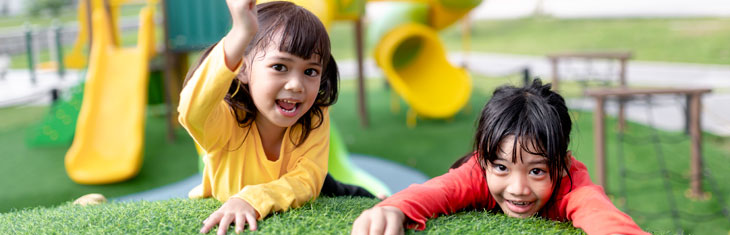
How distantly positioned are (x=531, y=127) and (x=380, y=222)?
1.54 feet

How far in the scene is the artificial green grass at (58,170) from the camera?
5.20m

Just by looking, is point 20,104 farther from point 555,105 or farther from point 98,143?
point 555,105

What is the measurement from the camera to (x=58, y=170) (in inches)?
232

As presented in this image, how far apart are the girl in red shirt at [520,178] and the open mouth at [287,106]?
0.42 m

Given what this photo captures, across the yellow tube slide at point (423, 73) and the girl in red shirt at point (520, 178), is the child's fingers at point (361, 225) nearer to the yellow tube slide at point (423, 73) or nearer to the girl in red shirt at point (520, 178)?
the girl in red shirt at point (520, 178)

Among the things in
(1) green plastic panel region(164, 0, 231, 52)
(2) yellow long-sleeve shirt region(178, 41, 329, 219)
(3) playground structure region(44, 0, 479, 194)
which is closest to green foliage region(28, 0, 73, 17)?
(3) playground structure region(44, 0, 479, 194)

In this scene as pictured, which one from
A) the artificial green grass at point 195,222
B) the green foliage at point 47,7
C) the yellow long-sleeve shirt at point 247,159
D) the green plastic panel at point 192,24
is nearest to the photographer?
the artificial green grass at point 195,222

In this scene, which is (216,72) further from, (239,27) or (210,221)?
(210,221)

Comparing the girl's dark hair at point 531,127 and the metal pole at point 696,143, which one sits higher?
the girl's dark hair at point 531,127

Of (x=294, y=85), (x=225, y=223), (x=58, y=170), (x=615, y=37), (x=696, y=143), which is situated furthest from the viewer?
(x=615, y=37)

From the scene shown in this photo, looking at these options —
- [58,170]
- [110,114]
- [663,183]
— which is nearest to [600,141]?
[663,183]

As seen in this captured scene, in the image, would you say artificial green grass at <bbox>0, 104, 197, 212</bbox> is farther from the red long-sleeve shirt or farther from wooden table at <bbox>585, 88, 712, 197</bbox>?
the red long-sleeve shirt

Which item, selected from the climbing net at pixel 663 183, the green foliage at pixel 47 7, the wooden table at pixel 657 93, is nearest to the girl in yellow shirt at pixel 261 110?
the wooden table at pixel 657 93

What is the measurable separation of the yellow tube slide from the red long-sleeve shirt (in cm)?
592
